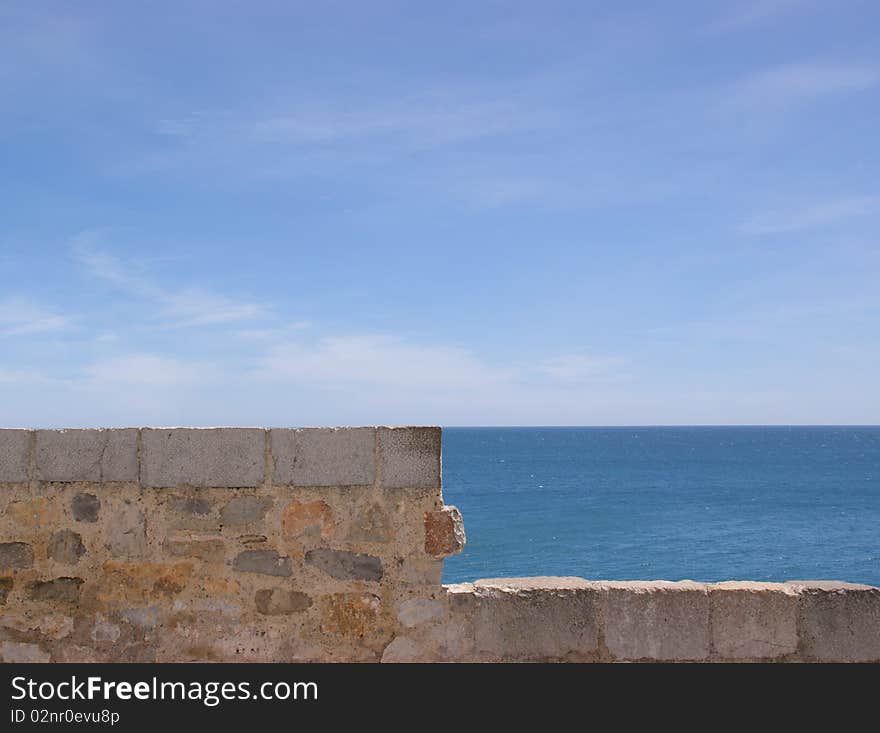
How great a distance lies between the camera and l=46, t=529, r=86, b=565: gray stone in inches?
154

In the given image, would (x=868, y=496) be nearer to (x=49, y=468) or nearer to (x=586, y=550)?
(x=586, y=550)

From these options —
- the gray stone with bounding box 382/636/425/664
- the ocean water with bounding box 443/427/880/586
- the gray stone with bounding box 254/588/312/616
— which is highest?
the gray stone with bounding box 254/588/312/616

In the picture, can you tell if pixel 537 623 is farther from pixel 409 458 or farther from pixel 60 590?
pixel 60 590

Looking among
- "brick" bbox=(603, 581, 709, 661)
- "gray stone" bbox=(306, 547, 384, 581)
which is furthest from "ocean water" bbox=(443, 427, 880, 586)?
"gray stone" bbox=(306, 547, 384, 581)

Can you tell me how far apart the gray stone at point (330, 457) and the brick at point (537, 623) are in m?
0.69

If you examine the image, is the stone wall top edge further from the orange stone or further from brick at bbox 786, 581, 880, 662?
the orange stone

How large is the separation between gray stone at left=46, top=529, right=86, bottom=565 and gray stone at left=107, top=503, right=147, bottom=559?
137 millimetres

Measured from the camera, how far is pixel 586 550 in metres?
39.4

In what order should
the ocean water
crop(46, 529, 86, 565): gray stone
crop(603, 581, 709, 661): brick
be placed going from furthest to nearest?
the ocean water → crop(46, 529, 86, 565): gray stone → crop(603, 581, 709, 661): brick

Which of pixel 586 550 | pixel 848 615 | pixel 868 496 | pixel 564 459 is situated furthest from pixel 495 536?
pixel 564 459

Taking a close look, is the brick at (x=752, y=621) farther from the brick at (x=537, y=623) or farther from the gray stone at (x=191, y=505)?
the gray stone at (x=191, y=505)
